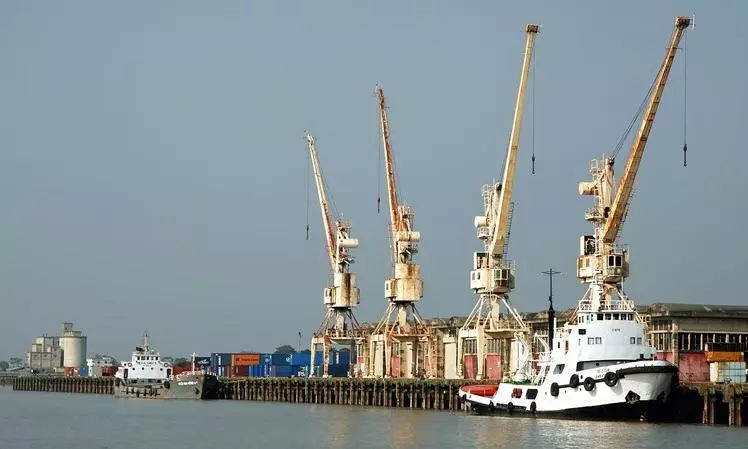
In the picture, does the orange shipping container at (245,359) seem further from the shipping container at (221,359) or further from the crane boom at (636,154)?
the crane boom at (636,154)

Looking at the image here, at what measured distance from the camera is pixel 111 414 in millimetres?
104562

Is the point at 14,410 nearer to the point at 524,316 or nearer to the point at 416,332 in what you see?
the point at 416,332

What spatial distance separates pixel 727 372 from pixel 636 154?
1474cm

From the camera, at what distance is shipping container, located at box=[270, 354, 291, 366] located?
174 meters

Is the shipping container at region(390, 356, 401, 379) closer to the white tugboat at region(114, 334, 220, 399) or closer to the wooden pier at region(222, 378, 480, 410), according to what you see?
the wooden pier at region(222, 378, 480, 410)

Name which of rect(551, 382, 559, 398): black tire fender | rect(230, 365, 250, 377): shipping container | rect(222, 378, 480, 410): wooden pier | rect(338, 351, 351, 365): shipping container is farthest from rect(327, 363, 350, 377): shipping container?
rect(551, 382, 559, 398): black tire fender

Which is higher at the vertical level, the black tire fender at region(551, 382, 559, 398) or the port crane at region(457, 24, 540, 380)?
the port crane at region(457, 24, 540, 380)

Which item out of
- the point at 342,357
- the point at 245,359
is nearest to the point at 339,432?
the point at 342,357

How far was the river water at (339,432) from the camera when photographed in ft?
217

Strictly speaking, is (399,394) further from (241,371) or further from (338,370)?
(241,371)

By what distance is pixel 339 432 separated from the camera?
254ft

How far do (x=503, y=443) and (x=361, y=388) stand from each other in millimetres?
52054

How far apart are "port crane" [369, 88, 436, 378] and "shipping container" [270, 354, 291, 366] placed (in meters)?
48.2

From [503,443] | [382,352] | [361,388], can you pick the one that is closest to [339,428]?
[503,443]
